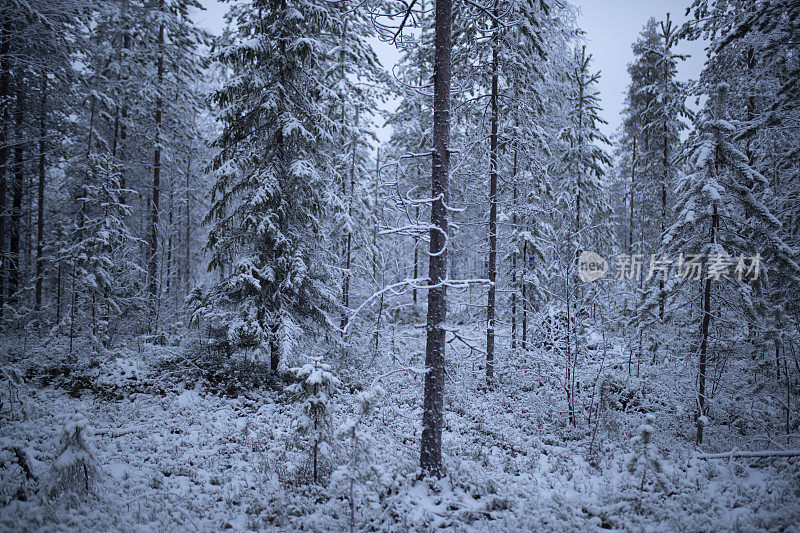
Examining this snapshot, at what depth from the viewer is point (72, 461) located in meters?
5.68

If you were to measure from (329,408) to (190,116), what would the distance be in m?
18.1

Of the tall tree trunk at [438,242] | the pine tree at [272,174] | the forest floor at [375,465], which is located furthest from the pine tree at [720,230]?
the pine tree at [272,174]

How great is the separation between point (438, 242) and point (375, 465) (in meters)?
4.42

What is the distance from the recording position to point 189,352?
1374 cm

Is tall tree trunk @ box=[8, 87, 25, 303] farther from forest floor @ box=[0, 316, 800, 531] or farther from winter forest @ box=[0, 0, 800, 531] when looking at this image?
forest floor @ box=[0, 316, 800, 531]

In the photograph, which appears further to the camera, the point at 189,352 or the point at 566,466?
the point at 189,352

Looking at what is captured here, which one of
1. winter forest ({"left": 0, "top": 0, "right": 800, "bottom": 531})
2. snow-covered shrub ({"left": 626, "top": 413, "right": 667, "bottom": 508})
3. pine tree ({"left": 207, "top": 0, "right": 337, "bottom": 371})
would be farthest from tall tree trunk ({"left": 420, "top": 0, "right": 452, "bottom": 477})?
pine tree ({"left": 207, "top": 0, "right": 337, "bottom": 371})

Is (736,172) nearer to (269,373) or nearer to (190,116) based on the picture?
(269,373)

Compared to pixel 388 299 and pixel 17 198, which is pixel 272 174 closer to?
pixel 388 299

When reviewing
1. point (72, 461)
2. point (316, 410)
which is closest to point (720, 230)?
point (316, 410)

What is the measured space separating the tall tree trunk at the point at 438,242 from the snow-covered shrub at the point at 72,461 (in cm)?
557

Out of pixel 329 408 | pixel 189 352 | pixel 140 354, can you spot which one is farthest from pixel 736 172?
pixel 140 354

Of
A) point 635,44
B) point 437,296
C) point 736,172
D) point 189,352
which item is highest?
point 635,44

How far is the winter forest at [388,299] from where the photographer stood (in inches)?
253
